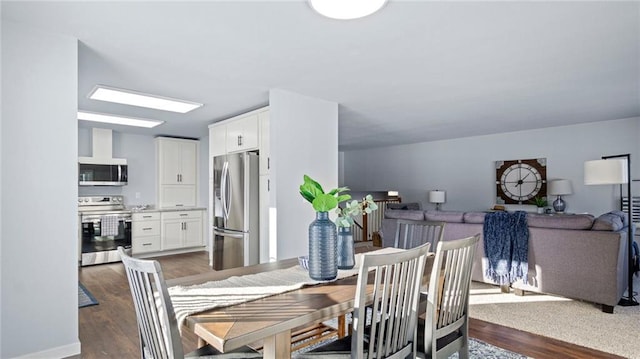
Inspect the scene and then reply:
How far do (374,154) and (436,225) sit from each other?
21.3 feet

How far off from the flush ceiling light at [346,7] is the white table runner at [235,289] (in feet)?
4.46

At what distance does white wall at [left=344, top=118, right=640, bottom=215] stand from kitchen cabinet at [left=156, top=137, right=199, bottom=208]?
437 centimetres

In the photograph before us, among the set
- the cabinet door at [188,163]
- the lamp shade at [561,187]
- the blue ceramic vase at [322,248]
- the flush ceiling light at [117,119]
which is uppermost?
the flush ceiling light at [117,119]

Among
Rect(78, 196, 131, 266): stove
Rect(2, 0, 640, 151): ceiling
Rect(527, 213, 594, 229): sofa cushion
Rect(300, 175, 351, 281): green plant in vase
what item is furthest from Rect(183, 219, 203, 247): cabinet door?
Rect(527, 213, 594, 229): sofa cushion

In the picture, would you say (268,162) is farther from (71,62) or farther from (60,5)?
(60,5)

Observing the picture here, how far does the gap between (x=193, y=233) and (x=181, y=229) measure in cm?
25

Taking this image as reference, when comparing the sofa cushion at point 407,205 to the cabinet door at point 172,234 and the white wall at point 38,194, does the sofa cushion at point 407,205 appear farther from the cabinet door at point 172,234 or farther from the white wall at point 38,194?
the white wall at point 38,194

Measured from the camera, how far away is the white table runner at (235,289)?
144 cm

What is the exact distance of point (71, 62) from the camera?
95.7 inches

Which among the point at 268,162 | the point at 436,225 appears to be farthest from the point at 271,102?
the point at 436,225

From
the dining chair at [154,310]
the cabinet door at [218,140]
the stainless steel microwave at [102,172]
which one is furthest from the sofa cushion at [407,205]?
the dining chair at [154,310]

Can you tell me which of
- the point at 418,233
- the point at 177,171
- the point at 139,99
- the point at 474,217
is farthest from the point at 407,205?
the point at 139,99

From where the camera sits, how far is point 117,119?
5.07 metres

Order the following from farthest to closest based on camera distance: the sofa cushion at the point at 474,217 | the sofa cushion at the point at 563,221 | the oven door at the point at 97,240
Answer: the oven door at the point at 97,240 → the sofa cushion at the point at 474,217 → the sofa cushion at the point at 563,221
